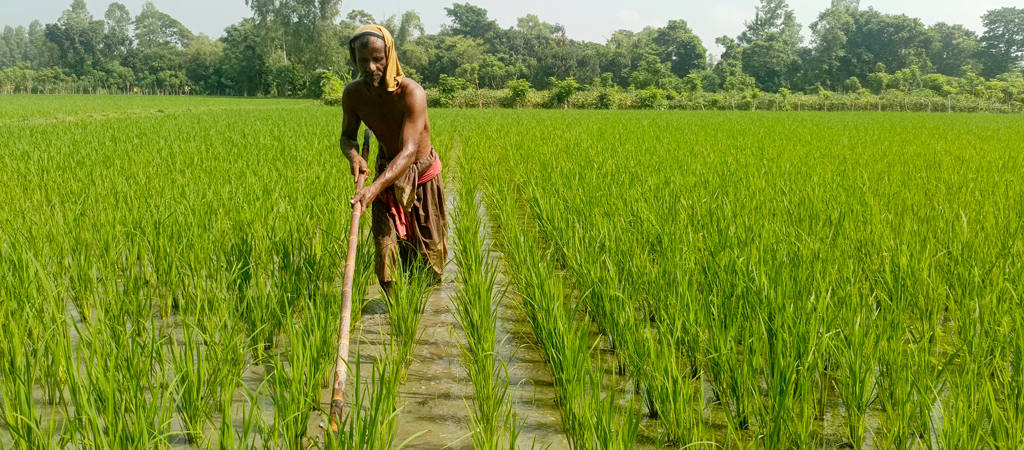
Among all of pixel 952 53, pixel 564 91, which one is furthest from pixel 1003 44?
pixel 564 91

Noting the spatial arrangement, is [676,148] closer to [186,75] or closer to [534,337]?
[534,337]

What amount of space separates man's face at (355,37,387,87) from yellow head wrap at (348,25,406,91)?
0.06 feet

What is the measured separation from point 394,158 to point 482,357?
1.01m

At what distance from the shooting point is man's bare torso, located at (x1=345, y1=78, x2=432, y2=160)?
2.56 m

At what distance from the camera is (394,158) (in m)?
2.49

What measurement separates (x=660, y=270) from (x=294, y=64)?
150 feet

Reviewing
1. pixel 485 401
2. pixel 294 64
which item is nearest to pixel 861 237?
pixel 485 401

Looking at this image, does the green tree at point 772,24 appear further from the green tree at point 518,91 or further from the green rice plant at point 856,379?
the green rice plant at point 856,379

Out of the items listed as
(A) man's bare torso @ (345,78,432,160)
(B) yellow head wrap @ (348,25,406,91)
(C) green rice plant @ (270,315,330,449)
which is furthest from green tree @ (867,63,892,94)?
(C) green rice plant @ (270,315,330,449)

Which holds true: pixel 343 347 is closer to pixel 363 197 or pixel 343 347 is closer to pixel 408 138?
pixel 363 197

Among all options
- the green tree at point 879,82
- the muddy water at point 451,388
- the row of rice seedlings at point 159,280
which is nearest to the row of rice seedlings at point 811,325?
the muddy water at point 451,388

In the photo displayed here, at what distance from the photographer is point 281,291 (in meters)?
2.29

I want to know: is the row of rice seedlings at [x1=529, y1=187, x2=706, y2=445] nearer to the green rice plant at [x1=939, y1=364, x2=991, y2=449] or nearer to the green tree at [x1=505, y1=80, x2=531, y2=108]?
the green rice plant at [x1=939, y1=364, x2=991, y2=449]

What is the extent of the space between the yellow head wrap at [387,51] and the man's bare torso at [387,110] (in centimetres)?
6
